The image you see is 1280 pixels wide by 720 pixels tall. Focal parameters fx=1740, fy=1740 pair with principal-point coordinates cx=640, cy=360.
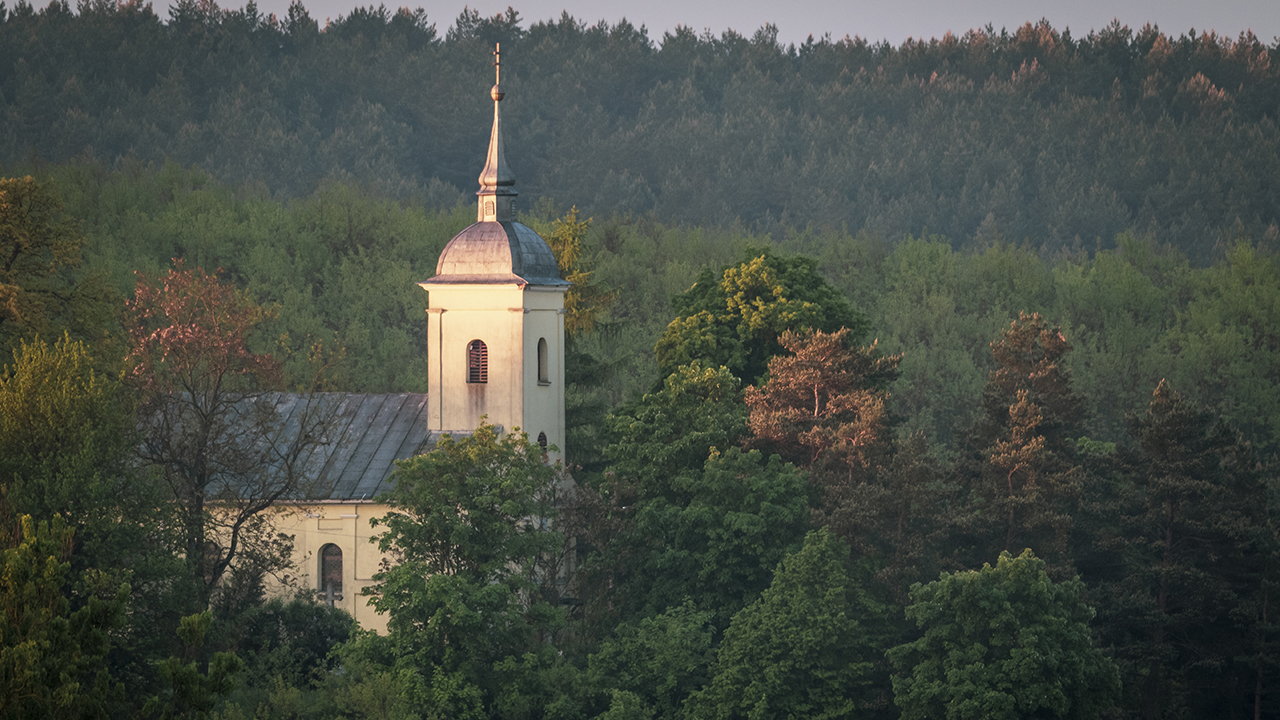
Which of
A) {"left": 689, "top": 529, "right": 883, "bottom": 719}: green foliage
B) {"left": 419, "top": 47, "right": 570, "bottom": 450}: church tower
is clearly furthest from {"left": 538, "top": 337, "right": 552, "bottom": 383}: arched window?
{"left": 689, "top": 529, "right": 883, "bottom": 719}: green foliage

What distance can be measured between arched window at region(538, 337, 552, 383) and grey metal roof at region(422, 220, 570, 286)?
1.61 metres

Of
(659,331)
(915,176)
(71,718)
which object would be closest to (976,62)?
(915,176)

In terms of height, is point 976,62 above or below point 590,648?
above

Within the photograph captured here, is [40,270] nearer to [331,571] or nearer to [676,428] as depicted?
[331,571]

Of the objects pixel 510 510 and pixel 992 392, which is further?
pixel 992 392

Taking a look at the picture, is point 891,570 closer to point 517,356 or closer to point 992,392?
point 992,392

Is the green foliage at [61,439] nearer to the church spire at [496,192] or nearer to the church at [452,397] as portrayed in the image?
the church at [452,397]

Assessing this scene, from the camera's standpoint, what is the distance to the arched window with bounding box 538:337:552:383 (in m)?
44.8

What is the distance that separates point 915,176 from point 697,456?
74216 millimetres

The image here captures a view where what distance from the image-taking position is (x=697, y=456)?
142 feet

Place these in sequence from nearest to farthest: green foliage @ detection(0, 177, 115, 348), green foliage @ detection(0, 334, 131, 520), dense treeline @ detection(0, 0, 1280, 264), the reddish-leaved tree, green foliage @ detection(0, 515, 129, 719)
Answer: green foliage @ detection(0, 515, 129, 719), green foliage @ detection(0, 334, 131, 520), green foliage @ detection(0, 177, 115, 348), the reddish-leaved tree, dense treeline @ detection(0, 0, 1280, 264)

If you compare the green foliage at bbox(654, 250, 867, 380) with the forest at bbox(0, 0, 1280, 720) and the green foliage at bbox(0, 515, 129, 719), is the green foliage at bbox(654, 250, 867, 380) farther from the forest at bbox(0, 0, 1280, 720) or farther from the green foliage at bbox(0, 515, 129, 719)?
the green foliage at bbox(0, 515, 129, 719)

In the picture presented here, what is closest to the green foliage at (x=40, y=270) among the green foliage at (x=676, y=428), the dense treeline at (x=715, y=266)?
the green foliage at (x=676, y=428)

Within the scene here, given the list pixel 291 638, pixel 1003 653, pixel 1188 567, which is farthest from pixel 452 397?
pixel 1188 567
